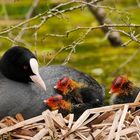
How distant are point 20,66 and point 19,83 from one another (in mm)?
108

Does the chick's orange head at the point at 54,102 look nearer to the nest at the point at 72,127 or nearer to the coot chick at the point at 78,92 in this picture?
the coot chick at the point at 78,92

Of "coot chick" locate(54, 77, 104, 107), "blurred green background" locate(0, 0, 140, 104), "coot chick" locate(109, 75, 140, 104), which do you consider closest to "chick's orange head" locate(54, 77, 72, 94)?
"coot chick" locate(54, 77, 104, 107)

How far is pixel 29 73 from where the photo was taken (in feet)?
17.5

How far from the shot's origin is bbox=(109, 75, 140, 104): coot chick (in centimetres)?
539

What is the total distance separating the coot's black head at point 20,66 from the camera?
5.24m

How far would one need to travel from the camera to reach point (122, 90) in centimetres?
541

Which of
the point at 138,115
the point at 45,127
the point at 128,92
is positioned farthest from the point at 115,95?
the point at 45,127

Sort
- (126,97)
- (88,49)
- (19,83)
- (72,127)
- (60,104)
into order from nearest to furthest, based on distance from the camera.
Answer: (72,127) → (60,104) → (19,83) → (126,97) → (88,49)

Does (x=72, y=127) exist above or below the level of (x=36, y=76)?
below

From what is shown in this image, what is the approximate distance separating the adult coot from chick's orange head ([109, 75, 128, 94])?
47 centimetres

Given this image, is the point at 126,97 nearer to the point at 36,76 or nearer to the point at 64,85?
the point at 64,85

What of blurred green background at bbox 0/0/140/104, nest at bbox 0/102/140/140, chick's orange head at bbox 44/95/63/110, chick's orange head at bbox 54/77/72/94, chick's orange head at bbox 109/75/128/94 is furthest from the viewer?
blurred green background at bbox 0/0/140/104

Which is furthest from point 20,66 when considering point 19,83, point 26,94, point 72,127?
point 72,127

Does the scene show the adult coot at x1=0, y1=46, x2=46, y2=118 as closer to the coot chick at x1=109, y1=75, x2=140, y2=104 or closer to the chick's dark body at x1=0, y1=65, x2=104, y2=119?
the chick's dark body at x1=0, y1=65, x2=104, y2=119
